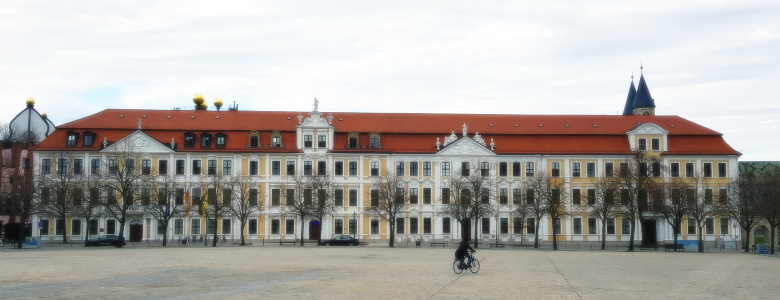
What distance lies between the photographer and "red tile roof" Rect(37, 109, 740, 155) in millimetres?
93438

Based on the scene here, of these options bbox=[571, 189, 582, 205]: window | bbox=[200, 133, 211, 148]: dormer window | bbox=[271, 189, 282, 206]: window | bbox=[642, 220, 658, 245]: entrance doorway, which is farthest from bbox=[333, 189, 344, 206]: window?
bbox=[642, 220, 658, 245]: entrance doorway

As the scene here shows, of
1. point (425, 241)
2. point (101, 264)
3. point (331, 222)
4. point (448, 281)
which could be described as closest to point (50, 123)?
point (331, 222)

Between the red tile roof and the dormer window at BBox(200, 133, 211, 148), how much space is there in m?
0.61

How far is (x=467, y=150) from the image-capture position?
94438 millimetres

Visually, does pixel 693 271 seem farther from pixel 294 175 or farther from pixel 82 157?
pixel 82 157

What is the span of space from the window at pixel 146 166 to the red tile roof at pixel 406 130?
9.59 ft

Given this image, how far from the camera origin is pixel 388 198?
8338 centimetres

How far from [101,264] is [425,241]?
49516 millimetres

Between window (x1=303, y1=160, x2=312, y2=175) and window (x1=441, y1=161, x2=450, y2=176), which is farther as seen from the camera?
window (x1=441, y1=161, x2=450, y2=176)

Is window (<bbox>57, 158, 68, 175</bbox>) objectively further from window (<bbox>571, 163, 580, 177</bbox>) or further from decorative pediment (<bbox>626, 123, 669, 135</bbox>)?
decorative pediment (<bbox>626, 123, 669, 135</bbox>)

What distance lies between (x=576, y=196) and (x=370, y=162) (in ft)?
78.3

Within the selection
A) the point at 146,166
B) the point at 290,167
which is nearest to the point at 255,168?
the point at 290,167

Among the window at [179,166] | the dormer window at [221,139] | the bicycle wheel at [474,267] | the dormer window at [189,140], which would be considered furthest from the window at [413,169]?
the bicycle wheel at [474,267]

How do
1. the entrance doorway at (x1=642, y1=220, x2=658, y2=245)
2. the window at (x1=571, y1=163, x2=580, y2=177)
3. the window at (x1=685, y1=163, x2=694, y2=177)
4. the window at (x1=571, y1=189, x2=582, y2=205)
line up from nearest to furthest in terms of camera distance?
the entrance doorway at (x1=642, y1=220, x2=658, y2=245) → the window at (x1=571, y1=189, x2=582, y2=205) → the window at (x1=685, y1=163, x2=694, y2=177) → the window at (x1=571, y1=163, x2=580, y2=177)
